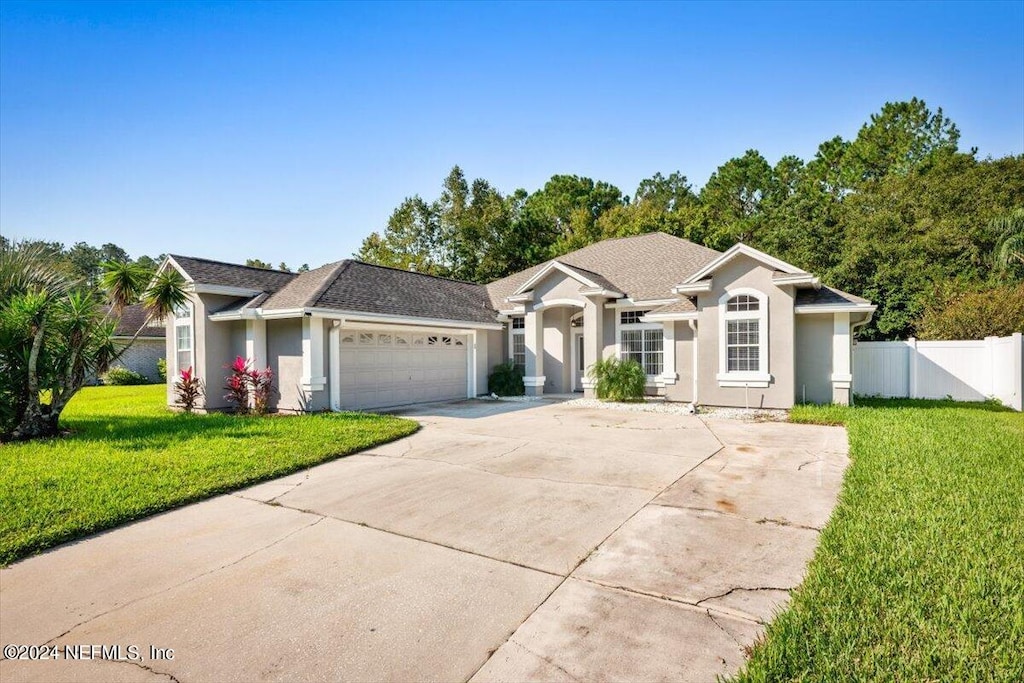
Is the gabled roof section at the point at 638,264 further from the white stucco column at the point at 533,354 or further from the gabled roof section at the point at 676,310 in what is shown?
the white stucco column at the point at 533,354

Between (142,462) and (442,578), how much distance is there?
650 centimetres

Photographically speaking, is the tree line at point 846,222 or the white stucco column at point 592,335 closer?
the white stucco column at point 592,335

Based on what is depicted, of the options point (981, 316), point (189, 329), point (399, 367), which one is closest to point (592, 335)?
point (399, 367)

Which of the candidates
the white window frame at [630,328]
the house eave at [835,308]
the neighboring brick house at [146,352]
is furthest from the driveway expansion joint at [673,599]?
the neighboring brick house at [146,352]

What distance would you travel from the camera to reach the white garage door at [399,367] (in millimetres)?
14664

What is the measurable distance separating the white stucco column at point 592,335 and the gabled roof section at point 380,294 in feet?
12.6

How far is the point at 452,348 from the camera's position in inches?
713

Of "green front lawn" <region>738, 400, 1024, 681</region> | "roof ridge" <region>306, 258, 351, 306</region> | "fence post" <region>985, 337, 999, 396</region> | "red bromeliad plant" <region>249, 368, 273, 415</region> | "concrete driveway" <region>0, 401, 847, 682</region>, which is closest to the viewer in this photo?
"green front lawn" <region>738, 400, 1024, 681</region>

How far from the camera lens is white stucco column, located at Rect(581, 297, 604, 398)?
1708cm

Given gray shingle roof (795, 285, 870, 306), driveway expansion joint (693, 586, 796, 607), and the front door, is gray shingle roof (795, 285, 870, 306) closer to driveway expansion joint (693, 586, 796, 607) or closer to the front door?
the front door

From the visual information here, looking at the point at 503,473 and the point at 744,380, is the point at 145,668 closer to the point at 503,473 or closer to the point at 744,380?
the point at 503,473

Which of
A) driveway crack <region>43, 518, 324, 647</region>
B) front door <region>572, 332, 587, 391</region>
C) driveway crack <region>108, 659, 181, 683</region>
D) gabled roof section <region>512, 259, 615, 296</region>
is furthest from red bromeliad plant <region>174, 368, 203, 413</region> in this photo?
driveway crack <region>108, 659, 181, 683</region>

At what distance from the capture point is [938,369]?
15547mm

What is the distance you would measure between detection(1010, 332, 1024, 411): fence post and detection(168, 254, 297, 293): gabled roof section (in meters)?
20.7
